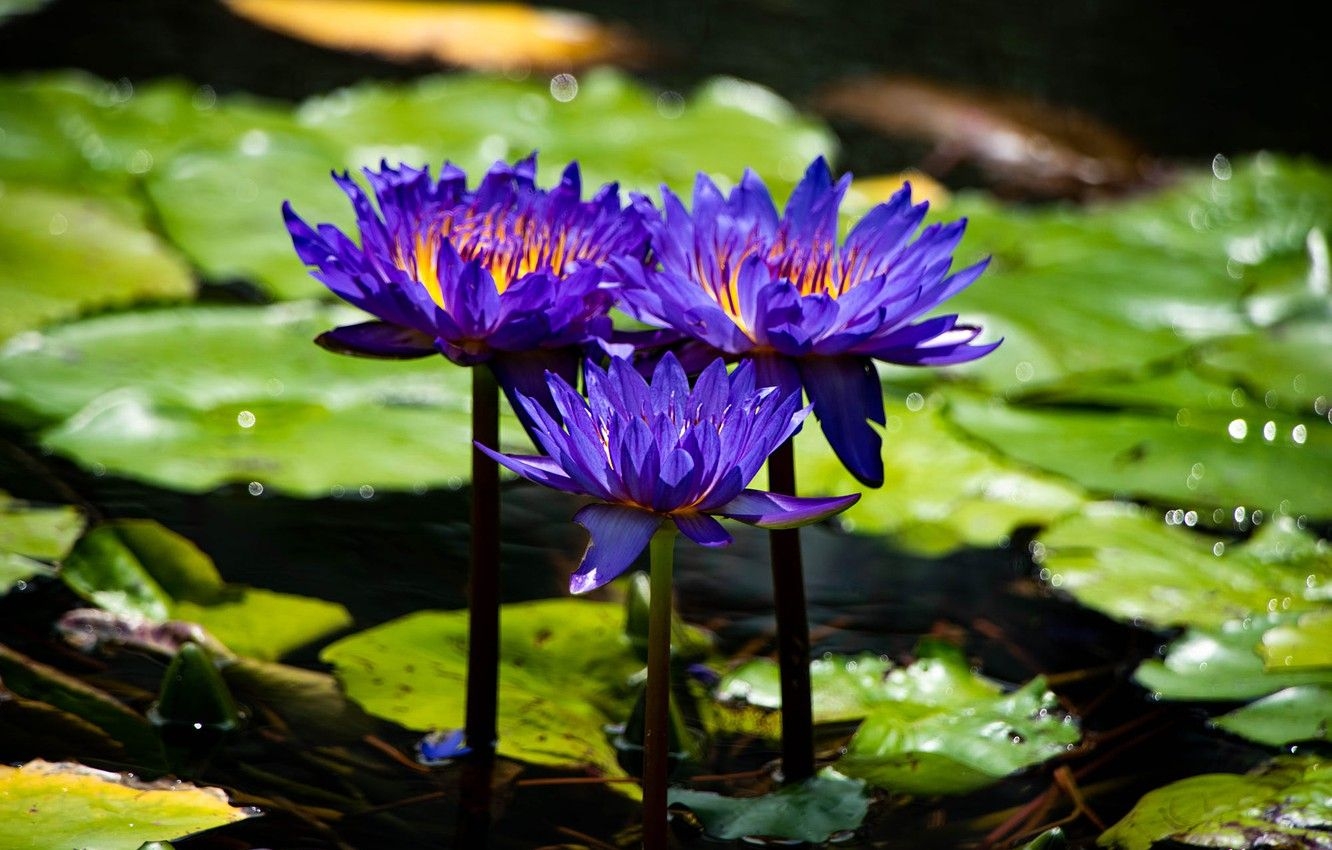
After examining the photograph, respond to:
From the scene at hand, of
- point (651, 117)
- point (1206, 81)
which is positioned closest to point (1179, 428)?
point (651, 117)

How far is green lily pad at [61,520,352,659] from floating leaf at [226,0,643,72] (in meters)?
2.87

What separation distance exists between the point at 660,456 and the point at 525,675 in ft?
2.17

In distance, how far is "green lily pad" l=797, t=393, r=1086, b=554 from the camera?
217 cm

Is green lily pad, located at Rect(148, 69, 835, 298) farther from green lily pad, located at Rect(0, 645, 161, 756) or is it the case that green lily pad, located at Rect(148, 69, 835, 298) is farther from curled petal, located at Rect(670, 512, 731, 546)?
curled petal, located at Rect(670, 512, 731, 546)

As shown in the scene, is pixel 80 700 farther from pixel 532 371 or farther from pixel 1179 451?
pixel 1179 451

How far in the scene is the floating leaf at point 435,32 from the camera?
434 cm

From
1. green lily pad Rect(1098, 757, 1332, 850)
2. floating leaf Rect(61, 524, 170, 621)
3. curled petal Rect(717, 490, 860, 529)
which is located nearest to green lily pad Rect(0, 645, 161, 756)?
floating leaf Rect(61, 524, 170, 621)

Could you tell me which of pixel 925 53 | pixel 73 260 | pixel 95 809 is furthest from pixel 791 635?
pixel 925 53

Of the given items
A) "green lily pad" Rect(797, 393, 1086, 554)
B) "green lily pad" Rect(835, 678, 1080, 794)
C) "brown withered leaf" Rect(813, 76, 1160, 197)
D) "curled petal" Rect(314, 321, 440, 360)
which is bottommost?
"green lily pad" Rect(835, 678, 1080, 794)

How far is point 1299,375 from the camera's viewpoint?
2580 mm

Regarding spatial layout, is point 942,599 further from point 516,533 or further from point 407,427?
point 407,427

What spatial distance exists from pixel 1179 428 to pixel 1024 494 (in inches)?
13.8

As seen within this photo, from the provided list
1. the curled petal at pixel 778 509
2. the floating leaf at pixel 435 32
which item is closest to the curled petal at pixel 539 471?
the curled petal at pixel 778 509

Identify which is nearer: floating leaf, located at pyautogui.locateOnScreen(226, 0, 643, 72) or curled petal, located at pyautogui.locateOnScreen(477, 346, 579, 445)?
curled petal, located at pyautogui.locateOnScreen(477, 346, 579, 445)
